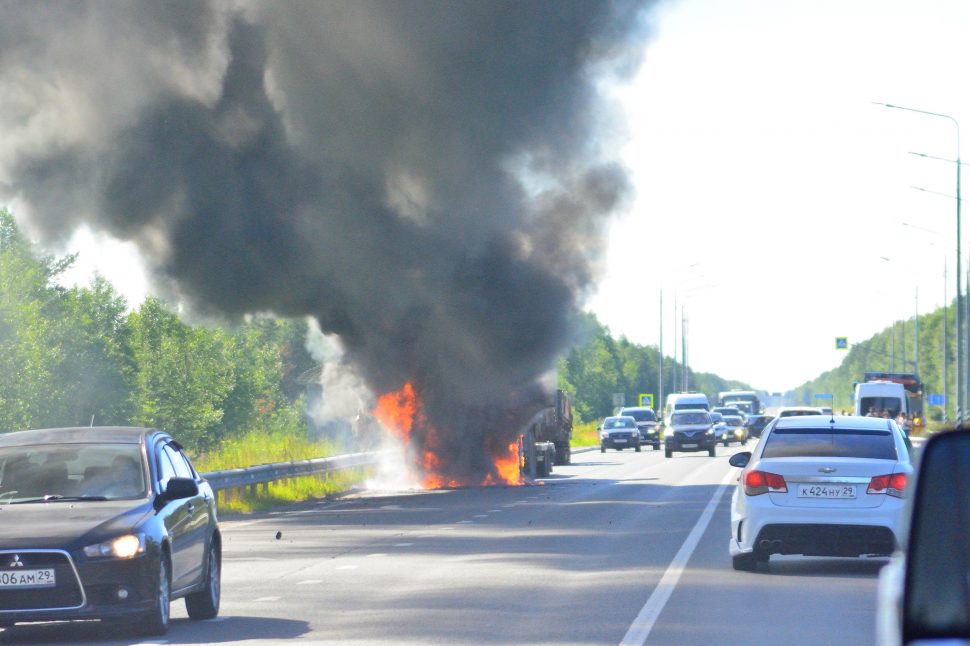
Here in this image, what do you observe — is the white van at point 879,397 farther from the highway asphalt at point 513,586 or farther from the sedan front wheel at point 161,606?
the sedan front wheel at point 161,606

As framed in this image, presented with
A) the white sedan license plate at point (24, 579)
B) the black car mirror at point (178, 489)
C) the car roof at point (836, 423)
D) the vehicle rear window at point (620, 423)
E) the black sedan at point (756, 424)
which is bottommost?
the black sedan at point (756, 424)

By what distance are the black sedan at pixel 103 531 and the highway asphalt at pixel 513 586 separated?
0.36 m

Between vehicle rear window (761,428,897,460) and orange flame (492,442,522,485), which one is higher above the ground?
vehicle rear window (761,428,897,460)

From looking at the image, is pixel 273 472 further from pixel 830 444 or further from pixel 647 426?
pixel 647 426

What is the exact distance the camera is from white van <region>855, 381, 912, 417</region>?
61.5 meters

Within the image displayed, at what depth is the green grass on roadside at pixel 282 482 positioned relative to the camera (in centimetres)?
2908

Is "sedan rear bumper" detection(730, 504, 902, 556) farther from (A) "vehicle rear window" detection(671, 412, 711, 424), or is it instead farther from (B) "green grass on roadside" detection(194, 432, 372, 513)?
(A) "vehicle rear window" detection(671, 412, 711, 424)

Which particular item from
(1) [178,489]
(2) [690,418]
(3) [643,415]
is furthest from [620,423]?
(1) [178,489]

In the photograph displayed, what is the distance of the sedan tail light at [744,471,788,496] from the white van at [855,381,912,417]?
47.6 metres

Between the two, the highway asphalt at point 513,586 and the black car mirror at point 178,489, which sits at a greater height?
the black car mirror at point 178,489

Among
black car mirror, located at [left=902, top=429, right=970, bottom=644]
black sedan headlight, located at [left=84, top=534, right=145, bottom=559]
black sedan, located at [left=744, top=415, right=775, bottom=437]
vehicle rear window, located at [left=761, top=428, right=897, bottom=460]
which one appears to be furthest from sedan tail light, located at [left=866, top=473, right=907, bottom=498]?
black sedan, located at [left=744, top=415, right=775, bottom=437]

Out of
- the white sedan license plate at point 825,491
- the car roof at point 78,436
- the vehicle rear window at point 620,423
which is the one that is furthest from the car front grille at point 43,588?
the vehicle rear window at point 620,423

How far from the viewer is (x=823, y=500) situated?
14.9 m

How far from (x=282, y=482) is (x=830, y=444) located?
18267 mm
